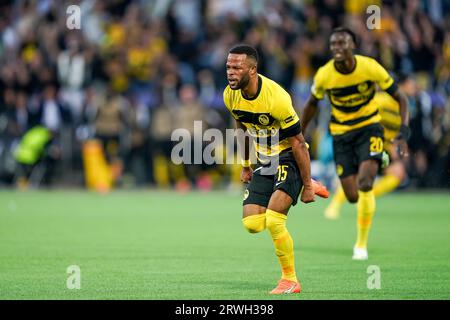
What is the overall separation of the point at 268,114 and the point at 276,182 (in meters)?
0.68

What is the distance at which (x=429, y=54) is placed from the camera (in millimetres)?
25484

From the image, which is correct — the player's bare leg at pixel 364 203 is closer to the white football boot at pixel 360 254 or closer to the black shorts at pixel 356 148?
the white football boot at pixel 360 254

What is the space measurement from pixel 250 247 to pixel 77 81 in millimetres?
13381

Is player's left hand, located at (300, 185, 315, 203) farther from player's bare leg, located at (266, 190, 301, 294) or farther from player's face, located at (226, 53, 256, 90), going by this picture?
player's face, located at (226, 53, 256, 90)

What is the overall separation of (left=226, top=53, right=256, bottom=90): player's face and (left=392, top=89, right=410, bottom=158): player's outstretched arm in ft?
11.0

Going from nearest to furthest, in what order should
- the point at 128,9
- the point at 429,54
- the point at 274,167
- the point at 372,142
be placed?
the point at 274,167
the point at 372,142
the point at 429,54
the point at 128,9

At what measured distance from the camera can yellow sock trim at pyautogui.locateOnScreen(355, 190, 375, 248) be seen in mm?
13062

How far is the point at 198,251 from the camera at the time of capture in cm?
1365

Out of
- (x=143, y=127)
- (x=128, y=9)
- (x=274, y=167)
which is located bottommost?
(x=274, y=167)

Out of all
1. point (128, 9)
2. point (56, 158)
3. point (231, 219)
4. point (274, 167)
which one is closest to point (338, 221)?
point (231, 219)

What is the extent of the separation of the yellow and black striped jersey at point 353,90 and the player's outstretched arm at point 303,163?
3.52 meters

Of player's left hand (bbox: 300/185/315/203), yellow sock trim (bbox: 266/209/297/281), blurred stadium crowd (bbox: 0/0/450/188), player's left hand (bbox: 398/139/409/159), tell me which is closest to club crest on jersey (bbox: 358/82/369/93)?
player's left hand (bbox: 398/139/409/159)

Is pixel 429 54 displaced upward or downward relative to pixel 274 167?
upward

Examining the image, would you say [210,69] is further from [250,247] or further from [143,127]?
[250,247]
